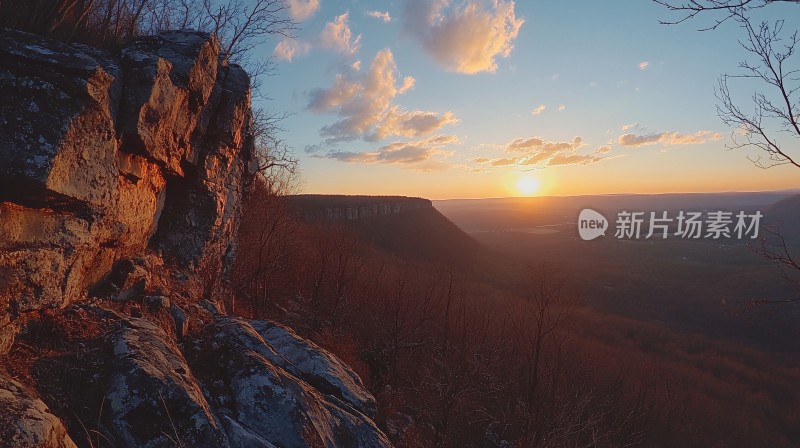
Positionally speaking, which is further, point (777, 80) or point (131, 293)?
point (131, 293)

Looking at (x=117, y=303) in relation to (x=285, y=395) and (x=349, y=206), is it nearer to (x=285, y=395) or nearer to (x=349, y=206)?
(x=285, y=395)

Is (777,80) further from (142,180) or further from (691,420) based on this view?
(691,420)

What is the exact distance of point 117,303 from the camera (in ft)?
19.9

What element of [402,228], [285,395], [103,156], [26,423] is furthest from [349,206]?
[26,423]

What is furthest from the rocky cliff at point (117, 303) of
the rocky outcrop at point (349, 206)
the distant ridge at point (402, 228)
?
the distant ridge at point (402, 228)

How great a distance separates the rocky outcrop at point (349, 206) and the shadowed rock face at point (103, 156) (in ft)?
132

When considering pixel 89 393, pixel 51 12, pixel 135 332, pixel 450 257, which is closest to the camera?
pixel 89 393

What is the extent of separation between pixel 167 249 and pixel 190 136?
2.34 meters

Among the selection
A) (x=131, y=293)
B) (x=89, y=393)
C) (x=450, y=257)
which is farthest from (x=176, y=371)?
(x=450, y=257)

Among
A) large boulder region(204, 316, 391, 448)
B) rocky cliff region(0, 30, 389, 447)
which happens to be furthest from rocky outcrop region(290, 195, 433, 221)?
large boulder region(204, 316, 391, 448)

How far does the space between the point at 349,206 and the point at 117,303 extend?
6283 cm

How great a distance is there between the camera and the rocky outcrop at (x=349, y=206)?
6009 cm

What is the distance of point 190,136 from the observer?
8453mm

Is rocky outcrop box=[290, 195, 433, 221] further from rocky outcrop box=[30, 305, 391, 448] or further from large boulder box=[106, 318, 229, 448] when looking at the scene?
large boulder box=[106, 318, 229, 448]
